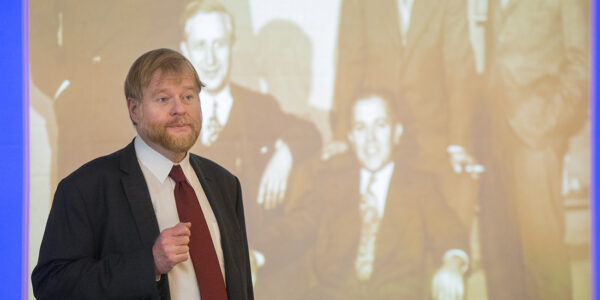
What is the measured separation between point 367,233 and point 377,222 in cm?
7

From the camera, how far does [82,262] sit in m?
1.24

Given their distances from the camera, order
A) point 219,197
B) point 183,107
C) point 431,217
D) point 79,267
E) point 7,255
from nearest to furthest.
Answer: point 79,267, point 183,107, point 219,197, point 7,255, point 431,217

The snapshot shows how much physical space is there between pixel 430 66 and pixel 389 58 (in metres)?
0.21

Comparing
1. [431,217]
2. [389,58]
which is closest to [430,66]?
[389,58]

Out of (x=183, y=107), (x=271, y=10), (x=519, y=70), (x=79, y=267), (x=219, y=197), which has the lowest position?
(x=79, y=267)

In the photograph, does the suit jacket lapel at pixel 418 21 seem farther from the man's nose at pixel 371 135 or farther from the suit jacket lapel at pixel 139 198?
the suit jacket lapel at pixel 139 198

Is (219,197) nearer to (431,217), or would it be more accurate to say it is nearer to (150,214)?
(150,214)

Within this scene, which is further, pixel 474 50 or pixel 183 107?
pixel 474 50

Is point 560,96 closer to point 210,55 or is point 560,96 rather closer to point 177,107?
point 210,55

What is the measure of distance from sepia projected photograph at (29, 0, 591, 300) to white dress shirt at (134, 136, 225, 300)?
1.41 metres

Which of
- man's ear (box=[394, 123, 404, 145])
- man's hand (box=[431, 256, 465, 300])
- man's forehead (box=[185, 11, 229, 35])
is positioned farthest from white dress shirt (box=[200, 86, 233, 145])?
man's hand (box=[431, 256, 465, 300])

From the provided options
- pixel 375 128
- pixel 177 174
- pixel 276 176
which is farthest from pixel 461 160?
pixel 177 174

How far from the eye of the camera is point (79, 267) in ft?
4.01

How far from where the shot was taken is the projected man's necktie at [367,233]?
114 inches
